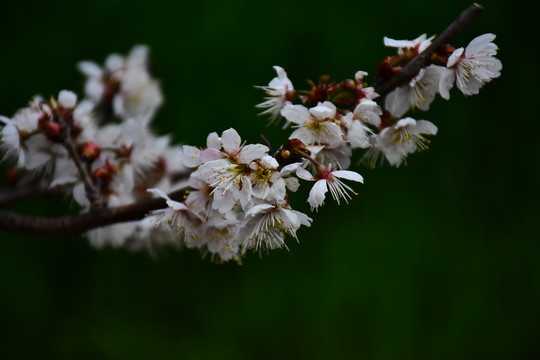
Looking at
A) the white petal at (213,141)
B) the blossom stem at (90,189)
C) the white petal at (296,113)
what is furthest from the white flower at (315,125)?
the blossom stem at (90,189)

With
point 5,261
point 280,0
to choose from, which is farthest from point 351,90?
point 5,261

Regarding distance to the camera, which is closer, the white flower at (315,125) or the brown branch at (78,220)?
the white flower at (315,125)

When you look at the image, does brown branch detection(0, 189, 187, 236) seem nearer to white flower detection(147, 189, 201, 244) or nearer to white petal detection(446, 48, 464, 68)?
white flower detection(147, 189, 201, 244)

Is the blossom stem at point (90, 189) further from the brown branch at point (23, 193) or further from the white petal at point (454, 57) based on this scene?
the white petal at point (454, 57)

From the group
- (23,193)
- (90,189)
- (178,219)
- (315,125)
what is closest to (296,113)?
(315,125)

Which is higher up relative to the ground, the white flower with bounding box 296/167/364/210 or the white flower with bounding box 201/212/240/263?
the white flower with bounding box 296/167/364/210

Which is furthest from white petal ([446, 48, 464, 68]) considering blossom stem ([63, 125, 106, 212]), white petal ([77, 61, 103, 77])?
white petal ([77, 61, 103, 77])

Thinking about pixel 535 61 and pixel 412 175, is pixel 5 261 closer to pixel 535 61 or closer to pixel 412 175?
pixel 412 175
